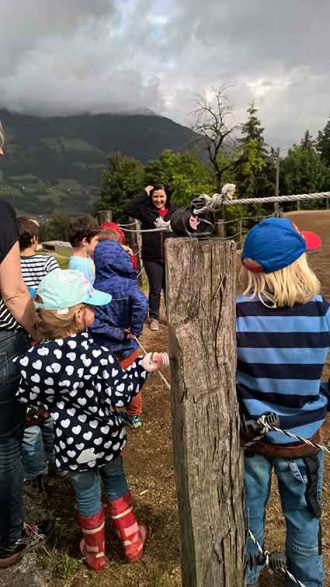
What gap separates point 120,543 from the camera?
7.64 feet

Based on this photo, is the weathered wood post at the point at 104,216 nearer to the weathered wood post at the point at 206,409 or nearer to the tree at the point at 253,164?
the weathered wood post at the point at 206,409

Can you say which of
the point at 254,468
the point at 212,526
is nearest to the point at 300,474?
the point at 254,468

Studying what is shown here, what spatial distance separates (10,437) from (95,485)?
0.44m

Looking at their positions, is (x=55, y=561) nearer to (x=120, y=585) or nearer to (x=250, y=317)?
(x=120, y=585)

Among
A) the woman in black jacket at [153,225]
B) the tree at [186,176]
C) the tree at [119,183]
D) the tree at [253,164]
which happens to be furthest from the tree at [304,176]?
the woman in black jacket at [153,225]

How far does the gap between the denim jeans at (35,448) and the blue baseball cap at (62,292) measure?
44.7 inches

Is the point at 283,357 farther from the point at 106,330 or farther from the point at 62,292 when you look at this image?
the point at 106,330

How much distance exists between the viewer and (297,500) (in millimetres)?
1669

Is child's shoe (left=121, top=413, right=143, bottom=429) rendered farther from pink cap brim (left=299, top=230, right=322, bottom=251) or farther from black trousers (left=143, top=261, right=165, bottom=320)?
black trousers (left=143, top=261, right=165, bottom=320)

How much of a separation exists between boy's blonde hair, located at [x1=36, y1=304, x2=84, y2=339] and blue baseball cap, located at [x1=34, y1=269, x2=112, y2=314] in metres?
0.02

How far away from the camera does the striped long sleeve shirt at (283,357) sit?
1.57m

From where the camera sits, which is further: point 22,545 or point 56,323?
point 22,545

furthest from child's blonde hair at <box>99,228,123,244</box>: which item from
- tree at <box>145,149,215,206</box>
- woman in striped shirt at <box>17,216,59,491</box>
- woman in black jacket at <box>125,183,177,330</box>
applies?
tree at <box>145,149,215,206</box>

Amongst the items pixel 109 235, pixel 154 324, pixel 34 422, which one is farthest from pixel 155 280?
pixel 34 422
